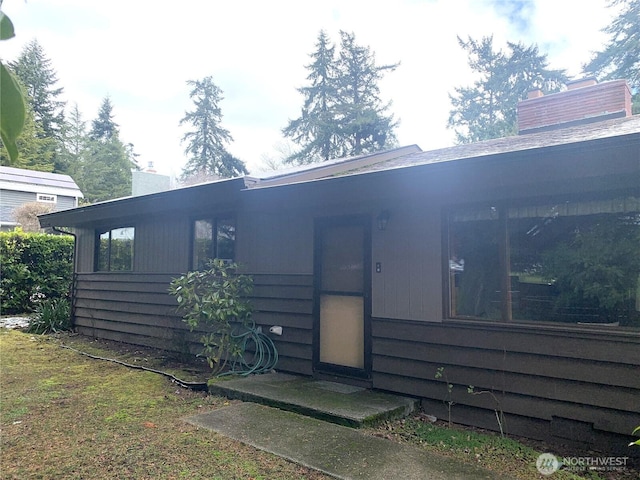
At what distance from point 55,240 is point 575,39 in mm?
19468

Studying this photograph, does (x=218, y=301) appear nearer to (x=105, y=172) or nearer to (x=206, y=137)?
(x=206, y=137)

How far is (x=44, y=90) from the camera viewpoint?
29016 millimetres

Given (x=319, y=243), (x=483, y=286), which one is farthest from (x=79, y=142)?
(x=483, y=286)

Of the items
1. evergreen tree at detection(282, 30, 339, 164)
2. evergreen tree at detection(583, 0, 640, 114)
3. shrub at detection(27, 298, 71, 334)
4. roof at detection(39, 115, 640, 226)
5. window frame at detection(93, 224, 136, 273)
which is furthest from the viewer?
evergreen tree at detection(282, 30, 339, 164)

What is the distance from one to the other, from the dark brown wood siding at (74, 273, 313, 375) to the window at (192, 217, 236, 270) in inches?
24.4

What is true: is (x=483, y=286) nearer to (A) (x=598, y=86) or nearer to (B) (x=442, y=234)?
(B) (x=442, y=234)

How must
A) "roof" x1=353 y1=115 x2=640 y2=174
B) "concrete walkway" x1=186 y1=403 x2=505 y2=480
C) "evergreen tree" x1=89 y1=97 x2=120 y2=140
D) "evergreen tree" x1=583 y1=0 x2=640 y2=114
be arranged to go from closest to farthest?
"concrete walkway" x1=186 y1=403 x2=505 y2=480 → "roof" x1=353 y1=115 x2=640 y2=174 → "evergreen tree" x1=583 y1=0 x2=640 y2=114 → "evergreen tree" x1=89 y1=97 x2=120 y2=140

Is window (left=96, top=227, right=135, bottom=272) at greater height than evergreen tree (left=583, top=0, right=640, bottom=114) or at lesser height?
lesser

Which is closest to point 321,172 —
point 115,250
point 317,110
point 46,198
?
point 115,250

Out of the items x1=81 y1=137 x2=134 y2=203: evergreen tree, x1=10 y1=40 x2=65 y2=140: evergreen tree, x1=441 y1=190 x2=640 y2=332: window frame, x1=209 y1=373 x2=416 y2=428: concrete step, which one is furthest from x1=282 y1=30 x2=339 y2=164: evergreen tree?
x1=441 y1=190 x2=640 y2=332: window frame

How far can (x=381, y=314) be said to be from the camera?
15.6 feet

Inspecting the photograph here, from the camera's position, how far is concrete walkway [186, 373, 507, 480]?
302 centimetres

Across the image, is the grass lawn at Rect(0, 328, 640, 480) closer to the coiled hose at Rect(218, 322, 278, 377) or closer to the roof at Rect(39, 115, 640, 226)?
the coiled hose at Rect(218, 322, 278, 377)

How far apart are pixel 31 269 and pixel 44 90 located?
72.7 ft
